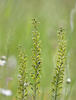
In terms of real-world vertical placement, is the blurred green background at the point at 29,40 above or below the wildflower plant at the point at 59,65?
above

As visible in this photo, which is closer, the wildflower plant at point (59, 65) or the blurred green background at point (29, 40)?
the wildflower plant at point (59, 65)

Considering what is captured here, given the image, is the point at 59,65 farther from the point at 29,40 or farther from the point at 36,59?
the point at 29,40

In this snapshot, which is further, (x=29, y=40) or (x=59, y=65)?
(x=29, y=40)

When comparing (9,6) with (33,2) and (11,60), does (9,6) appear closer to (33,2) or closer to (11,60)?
(11,60)

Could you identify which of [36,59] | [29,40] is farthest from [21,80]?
[29,40]

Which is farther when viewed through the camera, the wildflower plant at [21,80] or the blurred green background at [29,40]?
the blurred green background at [29,40]

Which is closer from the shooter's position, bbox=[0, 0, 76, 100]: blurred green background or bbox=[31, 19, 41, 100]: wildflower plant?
bbox=[31, 19, 41, 100]: wildflower plant

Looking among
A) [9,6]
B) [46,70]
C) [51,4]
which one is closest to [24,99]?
[46,70]

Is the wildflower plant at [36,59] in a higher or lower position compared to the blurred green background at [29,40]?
lower

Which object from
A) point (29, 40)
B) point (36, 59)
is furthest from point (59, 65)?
point (29, 40)

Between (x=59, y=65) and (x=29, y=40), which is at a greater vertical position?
(x=29, y=40)

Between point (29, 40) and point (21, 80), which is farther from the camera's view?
point (29, 40)
